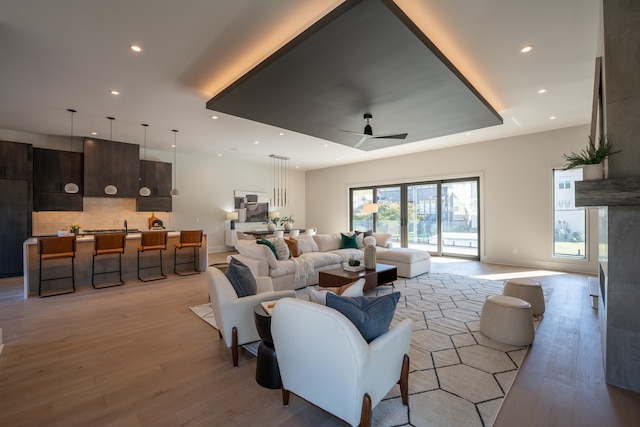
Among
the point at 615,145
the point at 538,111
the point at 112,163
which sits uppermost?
the point at 538,111

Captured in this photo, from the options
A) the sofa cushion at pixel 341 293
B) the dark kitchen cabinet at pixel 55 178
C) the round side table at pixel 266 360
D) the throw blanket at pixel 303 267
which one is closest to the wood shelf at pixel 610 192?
the sofa cushion at pixel 341 293

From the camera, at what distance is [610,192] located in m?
2.12

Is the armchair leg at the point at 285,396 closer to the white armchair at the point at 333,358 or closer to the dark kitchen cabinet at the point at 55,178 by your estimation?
the white armchair at the point at 333,358

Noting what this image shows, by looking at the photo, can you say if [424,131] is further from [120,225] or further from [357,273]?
[120,225]

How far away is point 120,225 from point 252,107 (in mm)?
5998

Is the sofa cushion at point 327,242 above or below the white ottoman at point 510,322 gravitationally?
above

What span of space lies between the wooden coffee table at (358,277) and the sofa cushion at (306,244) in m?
1.40

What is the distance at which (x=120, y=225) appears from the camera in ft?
25.5

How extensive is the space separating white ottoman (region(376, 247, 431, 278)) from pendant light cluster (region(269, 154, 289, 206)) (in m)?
6.17

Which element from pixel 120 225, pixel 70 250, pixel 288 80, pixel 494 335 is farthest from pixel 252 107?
pixel 120 225

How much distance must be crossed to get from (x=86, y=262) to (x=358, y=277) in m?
5.13

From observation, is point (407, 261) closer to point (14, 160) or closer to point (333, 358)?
point (333, 358)

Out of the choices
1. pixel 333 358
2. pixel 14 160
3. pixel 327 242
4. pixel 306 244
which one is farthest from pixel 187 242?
pixel 333 358

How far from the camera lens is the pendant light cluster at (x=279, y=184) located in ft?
36.9
